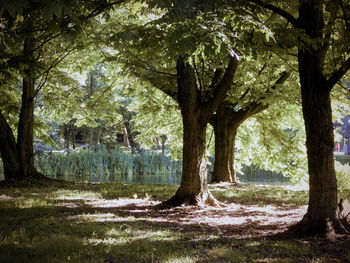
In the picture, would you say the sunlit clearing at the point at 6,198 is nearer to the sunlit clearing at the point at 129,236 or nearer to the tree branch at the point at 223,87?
the sunlit clearing at the point at 129,236

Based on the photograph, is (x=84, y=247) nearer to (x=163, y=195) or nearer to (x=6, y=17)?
(x=6, y=17)

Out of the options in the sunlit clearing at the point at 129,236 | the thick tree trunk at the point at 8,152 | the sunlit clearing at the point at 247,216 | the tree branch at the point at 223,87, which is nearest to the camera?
the sunlit clearing at the point at 129,236

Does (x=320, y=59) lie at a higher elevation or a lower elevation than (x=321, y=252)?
higher

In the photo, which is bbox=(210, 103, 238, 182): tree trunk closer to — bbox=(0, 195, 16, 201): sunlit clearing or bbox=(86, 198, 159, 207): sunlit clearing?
bbox=(86, 198, 159, 207): sunlit clearing

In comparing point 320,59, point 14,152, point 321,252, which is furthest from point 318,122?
point 14,152

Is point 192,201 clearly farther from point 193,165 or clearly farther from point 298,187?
point 298,187

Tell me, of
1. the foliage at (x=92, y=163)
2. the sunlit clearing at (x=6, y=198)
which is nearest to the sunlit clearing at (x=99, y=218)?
the sunlit clearing at (x=6, y=198)

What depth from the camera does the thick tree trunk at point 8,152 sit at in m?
11.9

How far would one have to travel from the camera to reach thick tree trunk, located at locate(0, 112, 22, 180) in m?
11.9

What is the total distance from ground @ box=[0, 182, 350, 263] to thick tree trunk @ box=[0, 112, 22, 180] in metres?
3.54

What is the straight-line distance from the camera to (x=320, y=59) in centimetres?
542

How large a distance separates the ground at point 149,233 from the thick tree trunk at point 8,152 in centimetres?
354

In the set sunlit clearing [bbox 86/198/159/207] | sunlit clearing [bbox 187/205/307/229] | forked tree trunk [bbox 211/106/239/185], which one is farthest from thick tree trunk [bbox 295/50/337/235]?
forked tree trunk [bbox 211/106/239/185]

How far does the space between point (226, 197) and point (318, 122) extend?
4.81 m
